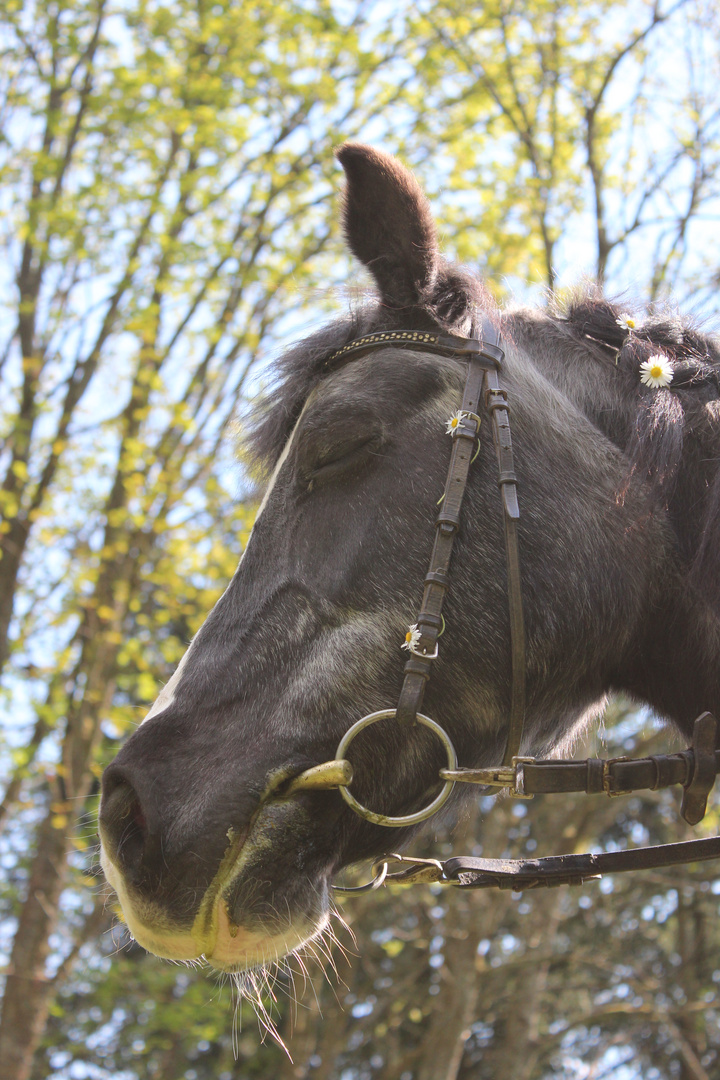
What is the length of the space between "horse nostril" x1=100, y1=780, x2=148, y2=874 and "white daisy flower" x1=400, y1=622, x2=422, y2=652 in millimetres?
661

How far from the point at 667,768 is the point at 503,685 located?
1.25ft

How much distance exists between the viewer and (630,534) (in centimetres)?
203

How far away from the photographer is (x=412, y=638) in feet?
6.08

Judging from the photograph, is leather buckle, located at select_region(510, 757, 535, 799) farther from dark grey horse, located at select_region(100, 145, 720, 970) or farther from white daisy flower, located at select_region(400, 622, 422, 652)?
white daisy flower, located at select_region(400, 622, 422, 652)

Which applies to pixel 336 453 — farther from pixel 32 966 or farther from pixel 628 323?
pixel 32 966

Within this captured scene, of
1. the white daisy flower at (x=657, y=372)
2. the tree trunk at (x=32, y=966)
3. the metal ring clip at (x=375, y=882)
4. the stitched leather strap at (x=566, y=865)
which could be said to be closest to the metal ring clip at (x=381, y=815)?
the metal ring clip at (x=375, y=882)

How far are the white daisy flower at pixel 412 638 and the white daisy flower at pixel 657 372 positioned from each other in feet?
2.87

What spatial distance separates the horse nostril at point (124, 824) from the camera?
181 centimetres

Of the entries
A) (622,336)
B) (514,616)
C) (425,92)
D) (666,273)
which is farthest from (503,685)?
(425,92)

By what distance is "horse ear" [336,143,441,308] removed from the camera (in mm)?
2269

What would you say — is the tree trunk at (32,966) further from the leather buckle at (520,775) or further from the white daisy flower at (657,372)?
the white daisy flower at (657,372)

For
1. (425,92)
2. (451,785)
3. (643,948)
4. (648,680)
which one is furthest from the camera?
(643,948)

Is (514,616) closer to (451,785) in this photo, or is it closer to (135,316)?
(451,785)

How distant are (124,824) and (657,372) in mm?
1649
